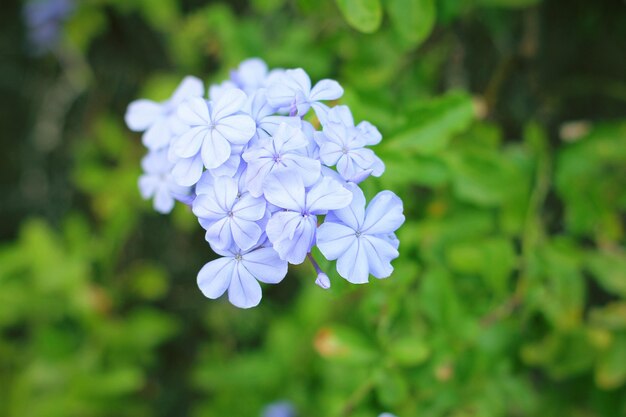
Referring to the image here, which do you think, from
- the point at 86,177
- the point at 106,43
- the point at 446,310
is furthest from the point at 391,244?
the point at 106,43

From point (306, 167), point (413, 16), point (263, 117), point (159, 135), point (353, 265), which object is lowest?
point (353, 265)

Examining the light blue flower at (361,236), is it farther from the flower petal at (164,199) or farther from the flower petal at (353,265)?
the flower petal at (164,199)

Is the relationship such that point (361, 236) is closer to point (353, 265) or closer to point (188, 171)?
point (353, 265)

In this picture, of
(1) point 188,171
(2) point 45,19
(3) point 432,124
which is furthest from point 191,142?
(2) point 45,19

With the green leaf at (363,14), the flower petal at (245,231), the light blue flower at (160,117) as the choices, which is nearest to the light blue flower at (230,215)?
the flower petal at (245,231)

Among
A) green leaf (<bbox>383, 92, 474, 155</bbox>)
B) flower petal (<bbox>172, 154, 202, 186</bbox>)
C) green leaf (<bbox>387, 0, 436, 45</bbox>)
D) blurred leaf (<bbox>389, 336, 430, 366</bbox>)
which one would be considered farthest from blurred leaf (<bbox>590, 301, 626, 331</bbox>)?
flower petal (<bbox>172, 154, 202, 186</bbox>)

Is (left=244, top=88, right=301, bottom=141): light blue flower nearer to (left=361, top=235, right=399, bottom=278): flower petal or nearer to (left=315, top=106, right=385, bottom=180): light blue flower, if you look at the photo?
(left=315, top=106, right=385, bottom=180): light blue flower
